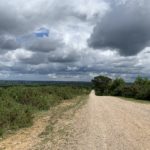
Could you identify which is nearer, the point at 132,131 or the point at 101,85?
the point at 132,131

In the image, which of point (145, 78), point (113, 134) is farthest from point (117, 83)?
point (113, 134)

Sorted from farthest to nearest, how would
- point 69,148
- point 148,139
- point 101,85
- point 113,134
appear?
point 101,85 < point 113,134 < point 148,139 < point 69,148

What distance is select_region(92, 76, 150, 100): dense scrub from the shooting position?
178 ft

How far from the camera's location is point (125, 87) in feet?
244

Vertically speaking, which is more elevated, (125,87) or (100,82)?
(100,82)

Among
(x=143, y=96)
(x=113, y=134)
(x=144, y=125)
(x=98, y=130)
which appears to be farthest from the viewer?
(x=143, y=96)

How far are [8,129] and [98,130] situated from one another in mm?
5547

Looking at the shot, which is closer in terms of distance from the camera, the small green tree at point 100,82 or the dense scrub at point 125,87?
the dense scrub at point 125,87

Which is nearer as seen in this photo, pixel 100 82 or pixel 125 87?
pixel 125 87

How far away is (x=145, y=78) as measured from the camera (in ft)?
277

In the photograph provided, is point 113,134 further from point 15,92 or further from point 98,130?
point 15,92

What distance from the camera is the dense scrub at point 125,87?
54.2 meters

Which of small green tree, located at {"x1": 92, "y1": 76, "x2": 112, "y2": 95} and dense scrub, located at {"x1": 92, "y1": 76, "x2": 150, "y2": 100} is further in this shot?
small green tree, located at {"x1": 92, "y1": 76, "x2": 112, "y2": 95}

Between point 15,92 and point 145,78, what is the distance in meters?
56.7
